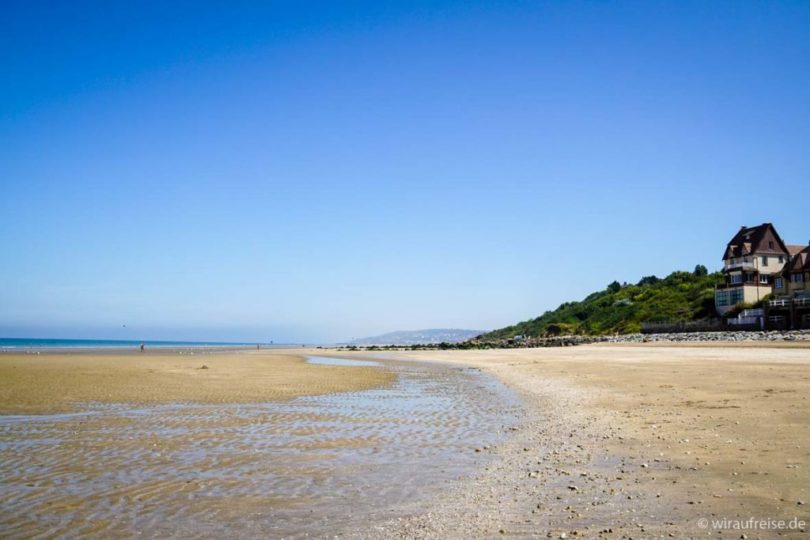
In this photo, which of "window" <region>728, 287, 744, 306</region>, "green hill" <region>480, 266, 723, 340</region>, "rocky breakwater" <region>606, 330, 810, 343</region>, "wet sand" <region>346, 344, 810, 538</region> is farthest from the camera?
"green hill" <region>480, 266, 723, 340</region>

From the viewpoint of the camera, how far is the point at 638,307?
8294 cm

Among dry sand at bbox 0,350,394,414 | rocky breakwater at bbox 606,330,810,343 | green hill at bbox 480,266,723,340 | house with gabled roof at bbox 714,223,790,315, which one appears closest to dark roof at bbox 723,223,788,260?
house with gabled roof at bbox 714,223,790,315

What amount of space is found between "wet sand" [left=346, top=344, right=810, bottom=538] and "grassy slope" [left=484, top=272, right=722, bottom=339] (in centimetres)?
6271

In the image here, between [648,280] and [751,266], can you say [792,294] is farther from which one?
[648,280]

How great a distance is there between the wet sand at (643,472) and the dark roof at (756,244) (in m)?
64.1

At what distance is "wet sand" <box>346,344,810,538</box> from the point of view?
619cm

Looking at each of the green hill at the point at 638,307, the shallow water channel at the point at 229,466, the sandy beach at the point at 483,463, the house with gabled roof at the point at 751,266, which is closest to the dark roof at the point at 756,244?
the house with gabled roof at the point at 751,266

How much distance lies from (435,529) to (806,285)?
72858 millimetres

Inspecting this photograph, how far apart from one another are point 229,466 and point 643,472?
277 inches

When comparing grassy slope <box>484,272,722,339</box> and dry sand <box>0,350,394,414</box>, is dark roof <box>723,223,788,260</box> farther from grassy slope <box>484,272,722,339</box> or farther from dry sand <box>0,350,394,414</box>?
dry sand <box>0,350,394,414</box>

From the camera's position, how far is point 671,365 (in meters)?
26.4

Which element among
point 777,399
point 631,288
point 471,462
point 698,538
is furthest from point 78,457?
point 631,288

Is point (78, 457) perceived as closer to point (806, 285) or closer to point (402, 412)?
point (402, 412)

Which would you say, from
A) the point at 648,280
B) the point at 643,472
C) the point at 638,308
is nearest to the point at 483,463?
the point at 643,472
